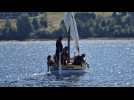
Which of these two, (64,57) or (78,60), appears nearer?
(64,57)

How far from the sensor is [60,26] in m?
70.6

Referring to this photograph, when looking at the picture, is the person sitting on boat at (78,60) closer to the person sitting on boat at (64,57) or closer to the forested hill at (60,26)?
the person sitting on boat at (64,57)

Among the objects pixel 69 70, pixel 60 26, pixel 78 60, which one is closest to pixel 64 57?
pixel 78 60

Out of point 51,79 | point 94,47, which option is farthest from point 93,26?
point 51,79

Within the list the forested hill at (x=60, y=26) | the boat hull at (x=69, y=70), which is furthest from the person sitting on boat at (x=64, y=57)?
the forested hill at (x=60, y=26)

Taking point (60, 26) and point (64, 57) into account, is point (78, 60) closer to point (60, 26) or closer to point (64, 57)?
point (64, 57)

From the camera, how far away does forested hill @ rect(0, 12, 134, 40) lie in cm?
6988

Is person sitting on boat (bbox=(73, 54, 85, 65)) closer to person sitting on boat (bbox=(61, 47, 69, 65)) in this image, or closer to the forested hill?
person sitting on boat (bbox=(61, 47, 69, 65))

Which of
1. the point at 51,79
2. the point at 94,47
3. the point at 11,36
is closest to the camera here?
the point at 51,79
